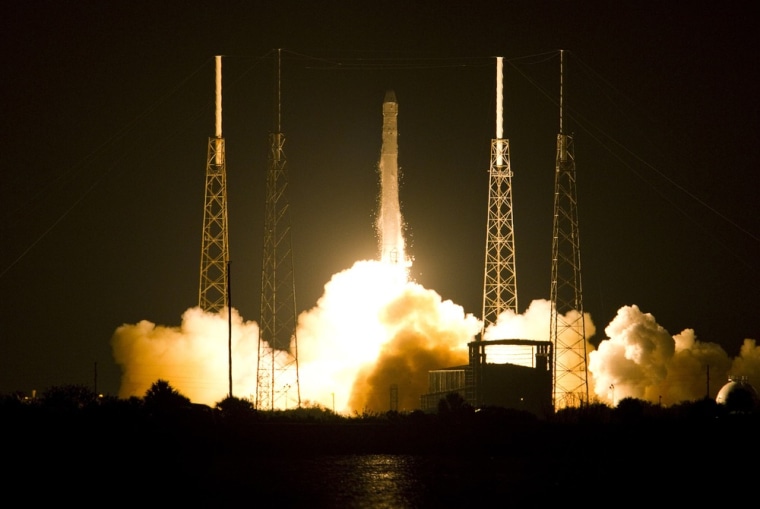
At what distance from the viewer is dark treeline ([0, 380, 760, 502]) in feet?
155

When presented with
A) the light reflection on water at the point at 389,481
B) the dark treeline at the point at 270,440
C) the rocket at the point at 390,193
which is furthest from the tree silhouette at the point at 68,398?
the rocket at the point at 390,193

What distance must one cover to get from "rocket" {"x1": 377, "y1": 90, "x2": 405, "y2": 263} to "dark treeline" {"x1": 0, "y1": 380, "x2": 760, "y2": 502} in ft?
74.8

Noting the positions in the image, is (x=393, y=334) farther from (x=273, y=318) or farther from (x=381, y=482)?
(x=381, y=482)

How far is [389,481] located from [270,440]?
8.45 metres

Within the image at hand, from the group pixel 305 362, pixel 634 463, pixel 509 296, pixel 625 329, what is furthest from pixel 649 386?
pixel 634 463

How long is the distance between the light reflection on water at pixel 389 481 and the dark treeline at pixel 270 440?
3.48 ft

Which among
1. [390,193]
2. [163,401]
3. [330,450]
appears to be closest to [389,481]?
[330,450]

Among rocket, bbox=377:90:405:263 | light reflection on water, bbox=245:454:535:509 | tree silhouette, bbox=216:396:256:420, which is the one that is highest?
rocket, bbox=377:90:405:263

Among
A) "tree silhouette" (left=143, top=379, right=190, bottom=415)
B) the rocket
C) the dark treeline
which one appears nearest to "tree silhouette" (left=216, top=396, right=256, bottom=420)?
the dark treeline

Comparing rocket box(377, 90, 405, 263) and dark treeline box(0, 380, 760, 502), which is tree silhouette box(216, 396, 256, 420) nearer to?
dark treeline box(0, 380, 760, 502)

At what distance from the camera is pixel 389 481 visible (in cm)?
4734

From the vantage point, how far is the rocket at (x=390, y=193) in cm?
8456

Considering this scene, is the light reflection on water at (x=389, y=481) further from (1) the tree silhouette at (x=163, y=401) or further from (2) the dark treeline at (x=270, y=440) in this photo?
(1) the tree silhouette at (x=163, y=401)

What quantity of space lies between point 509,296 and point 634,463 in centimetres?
3461
